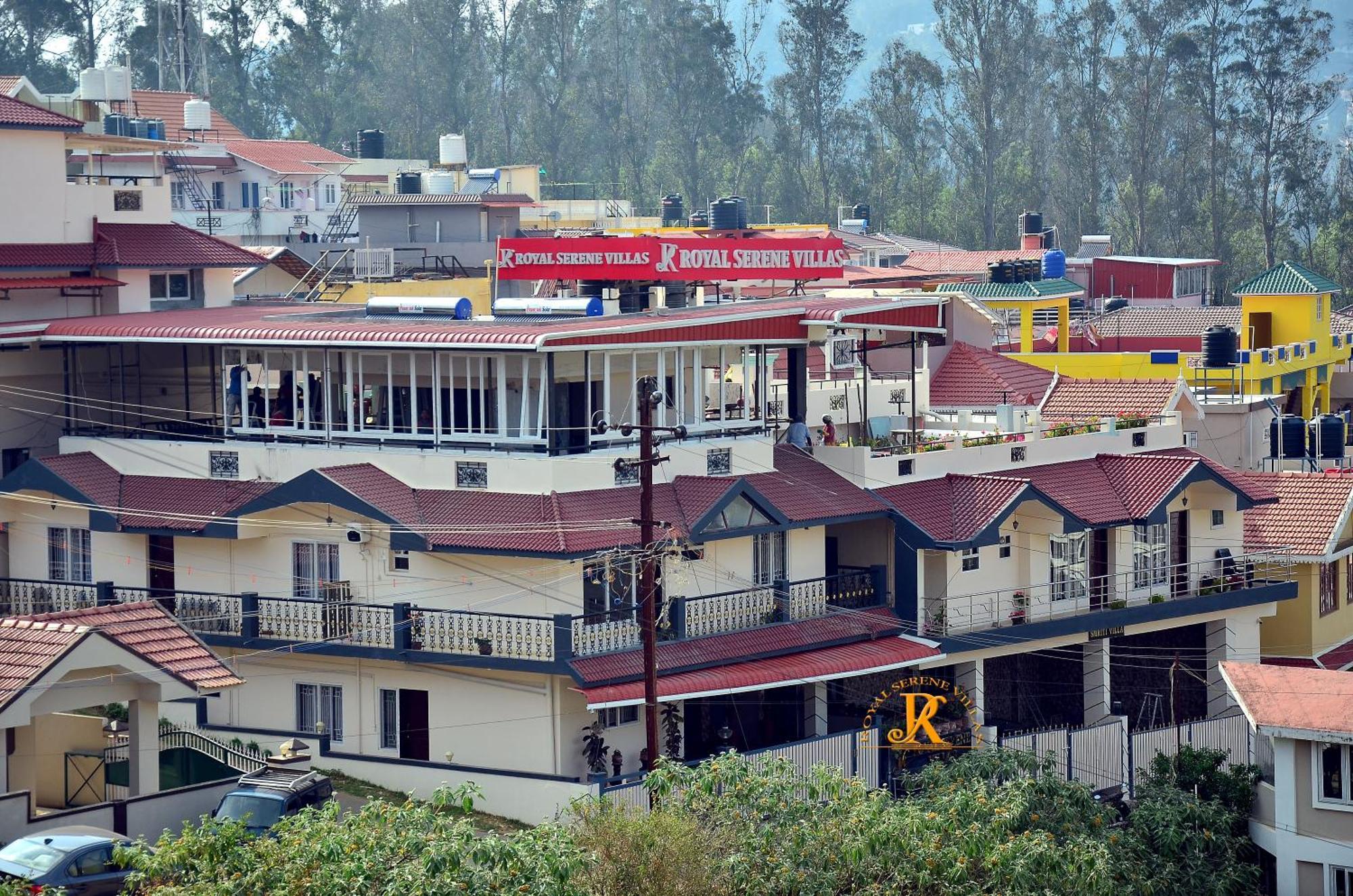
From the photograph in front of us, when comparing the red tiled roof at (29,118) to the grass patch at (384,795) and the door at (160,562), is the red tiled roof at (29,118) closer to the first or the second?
the door at (160,562)

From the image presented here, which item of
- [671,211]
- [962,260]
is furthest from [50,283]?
[962,260]

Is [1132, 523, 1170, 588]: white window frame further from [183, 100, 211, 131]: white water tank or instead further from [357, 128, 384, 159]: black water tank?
[357, 128, 384, 159]: black water tank

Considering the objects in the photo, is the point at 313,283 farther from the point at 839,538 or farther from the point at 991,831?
the point at 991,831

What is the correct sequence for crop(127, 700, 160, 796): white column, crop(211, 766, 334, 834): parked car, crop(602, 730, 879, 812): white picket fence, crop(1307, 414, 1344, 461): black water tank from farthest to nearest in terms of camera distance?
crop(1307, 414, 1344, 461): black water tank → crop(602, 730, 879, 812): white picket fence → crop(127, 700, 160, 796): white column → crop(211, 766, 334, 834): parked car

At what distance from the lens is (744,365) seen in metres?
44.5

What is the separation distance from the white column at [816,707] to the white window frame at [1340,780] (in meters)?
9.10

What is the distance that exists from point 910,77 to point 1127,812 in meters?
95.9

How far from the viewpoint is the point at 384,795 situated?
38750 millimetres

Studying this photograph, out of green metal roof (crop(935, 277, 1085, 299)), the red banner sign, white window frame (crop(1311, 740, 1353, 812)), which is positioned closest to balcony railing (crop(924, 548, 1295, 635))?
white window frame (crop(1311, 740, 1353, 812))

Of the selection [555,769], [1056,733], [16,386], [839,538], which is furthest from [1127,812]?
[16,386]

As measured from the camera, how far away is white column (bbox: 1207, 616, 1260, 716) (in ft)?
162

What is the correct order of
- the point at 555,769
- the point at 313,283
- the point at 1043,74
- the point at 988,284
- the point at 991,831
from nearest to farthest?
the point at 991,831
the point at 555,769
the point at 313,283
the point at 988,284
the point at 1043,74

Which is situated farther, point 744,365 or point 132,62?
point 132,62

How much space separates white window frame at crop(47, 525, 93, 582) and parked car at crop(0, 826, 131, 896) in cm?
1278
